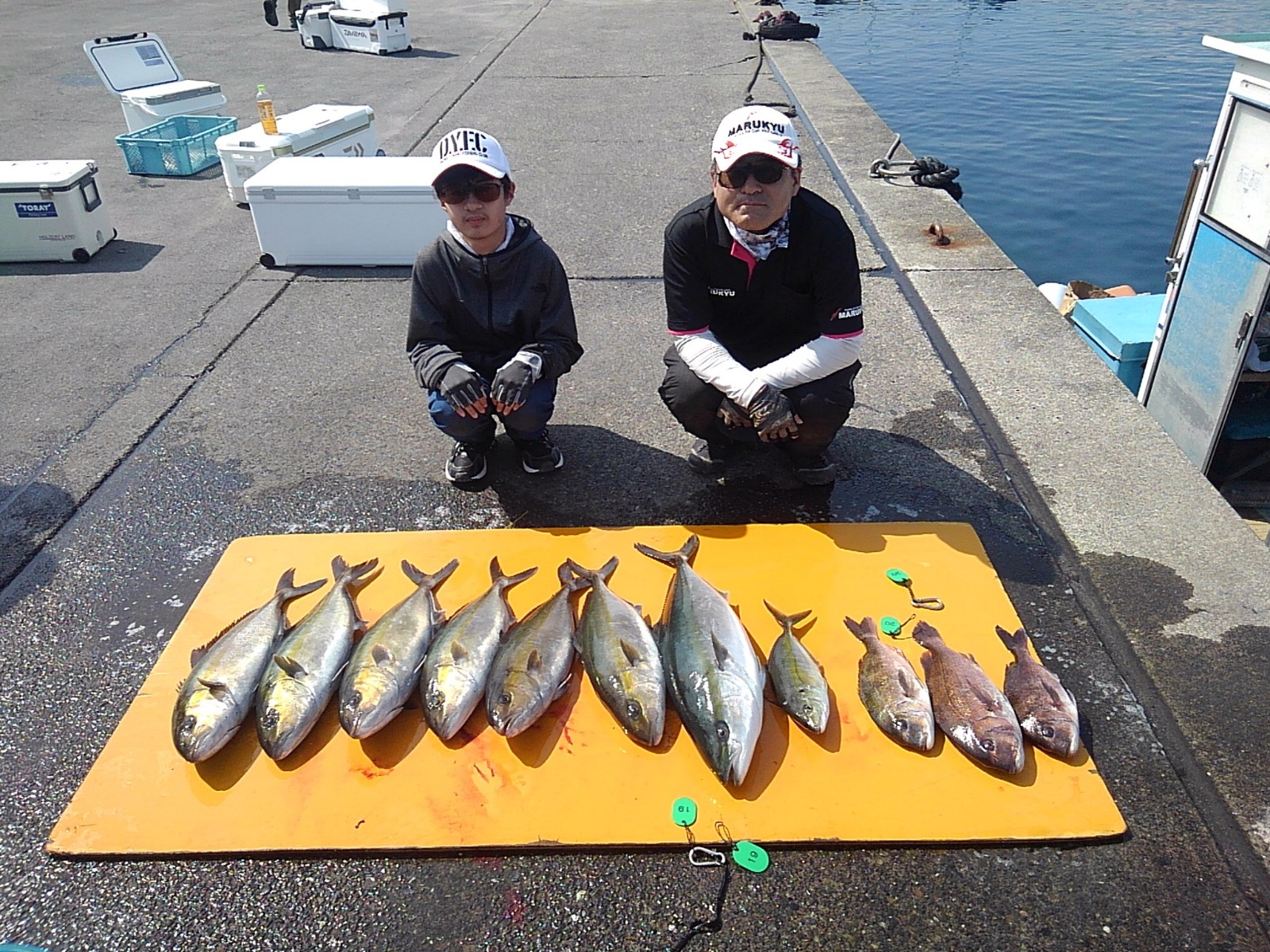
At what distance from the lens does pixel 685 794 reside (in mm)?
2293

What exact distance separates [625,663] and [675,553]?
2.25ft

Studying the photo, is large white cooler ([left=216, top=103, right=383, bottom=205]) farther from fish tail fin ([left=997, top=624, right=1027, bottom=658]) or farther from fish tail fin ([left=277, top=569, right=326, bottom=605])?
fish tail fin ([left=997, top=624, right=1027, bottom=658])

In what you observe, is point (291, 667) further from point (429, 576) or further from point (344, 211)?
point (344, 211)

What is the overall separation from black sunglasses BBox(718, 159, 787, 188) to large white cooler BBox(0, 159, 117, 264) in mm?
5085

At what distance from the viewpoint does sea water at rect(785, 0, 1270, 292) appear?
12.1m

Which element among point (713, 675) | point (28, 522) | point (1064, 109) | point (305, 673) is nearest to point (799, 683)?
point (713, 675)

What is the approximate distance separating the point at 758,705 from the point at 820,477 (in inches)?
52.7

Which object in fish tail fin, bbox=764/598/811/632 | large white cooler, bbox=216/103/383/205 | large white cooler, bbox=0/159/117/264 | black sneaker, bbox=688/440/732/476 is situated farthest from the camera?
large white cooler, bbox=216/103/383/205

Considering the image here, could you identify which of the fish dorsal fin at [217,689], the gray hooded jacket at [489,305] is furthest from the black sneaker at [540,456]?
the fish dorsal fin at [217,689]

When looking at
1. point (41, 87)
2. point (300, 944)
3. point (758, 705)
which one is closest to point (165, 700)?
point (300, 944)

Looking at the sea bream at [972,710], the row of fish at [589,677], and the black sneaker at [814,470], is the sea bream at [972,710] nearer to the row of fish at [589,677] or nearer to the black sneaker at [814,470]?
the row of fish at [589,677]

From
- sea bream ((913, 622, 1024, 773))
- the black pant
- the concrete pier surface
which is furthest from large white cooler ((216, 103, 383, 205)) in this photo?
sea bream ((913, 622, 1024, 773))

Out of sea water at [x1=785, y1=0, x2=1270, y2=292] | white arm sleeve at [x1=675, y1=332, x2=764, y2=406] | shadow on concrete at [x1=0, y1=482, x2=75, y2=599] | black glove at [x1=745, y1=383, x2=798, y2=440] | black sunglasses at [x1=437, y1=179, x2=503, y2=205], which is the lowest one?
sea water at [x1=785, y1=0, x2=1270, y2=292]

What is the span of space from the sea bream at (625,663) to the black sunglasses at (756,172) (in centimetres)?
147
